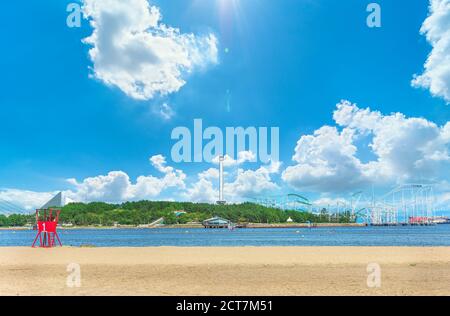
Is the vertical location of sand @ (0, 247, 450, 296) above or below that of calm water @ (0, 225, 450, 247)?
above

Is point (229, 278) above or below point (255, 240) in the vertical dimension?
above

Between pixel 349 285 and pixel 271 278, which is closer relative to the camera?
pixel 349 285

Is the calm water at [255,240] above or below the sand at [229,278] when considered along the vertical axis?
below

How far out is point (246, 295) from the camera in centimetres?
1577

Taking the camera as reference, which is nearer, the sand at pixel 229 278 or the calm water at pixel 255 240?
the sand at pixel 229 278

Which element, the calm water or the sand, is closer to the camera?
the sand

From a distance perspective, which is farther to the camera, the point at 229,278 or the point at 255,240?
the point at 255,240
